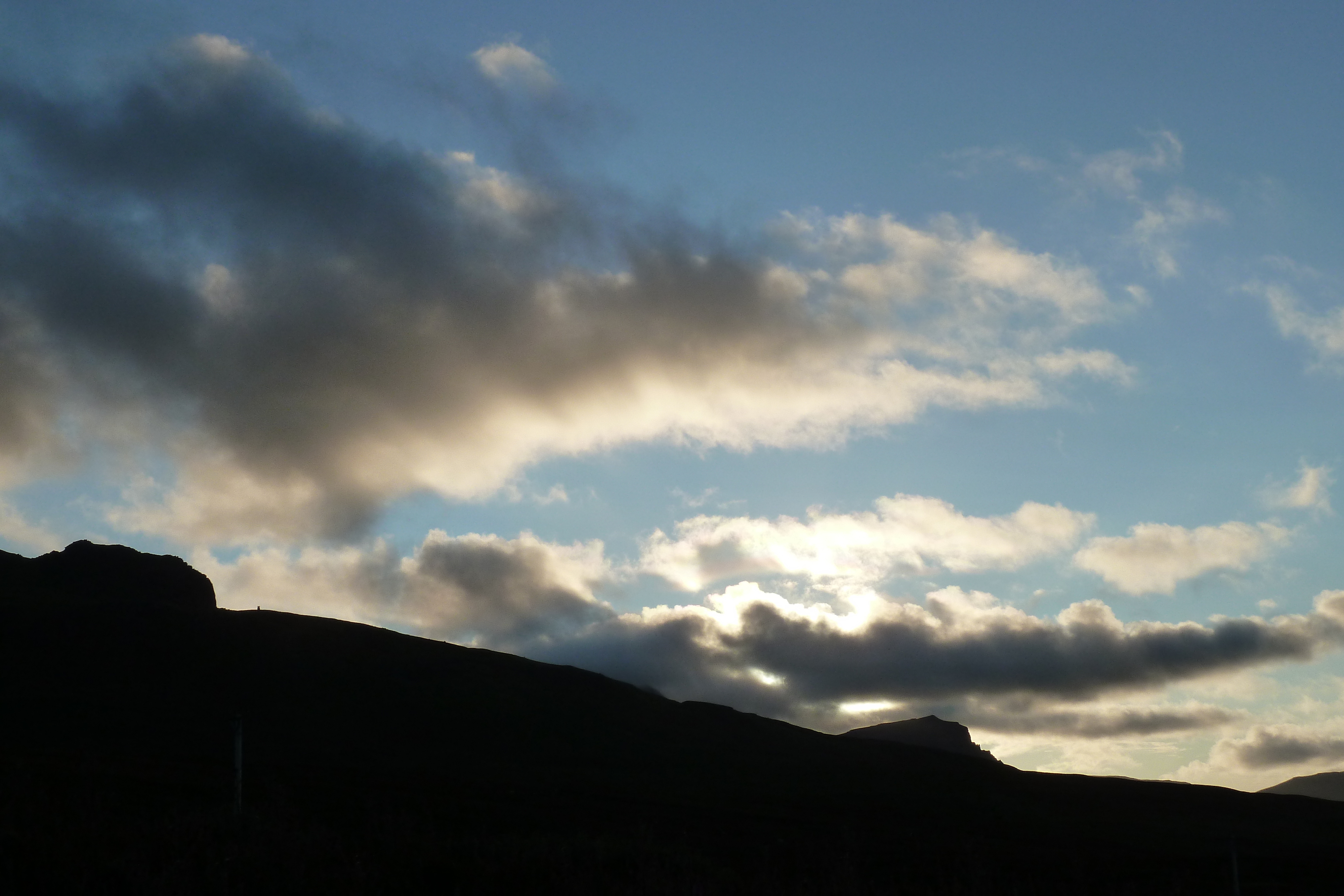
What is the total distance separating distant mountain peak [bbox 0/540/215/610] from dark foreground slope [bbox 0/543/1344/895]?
4664 millimetres

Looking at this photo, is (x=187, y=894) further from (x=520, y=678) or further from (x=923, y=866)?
(x=520, y=678)

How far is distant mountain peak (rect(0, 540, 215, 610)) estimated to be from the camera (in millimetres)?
142125

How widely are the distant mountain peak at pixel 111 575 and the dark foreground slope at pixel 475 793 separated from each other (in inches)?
184

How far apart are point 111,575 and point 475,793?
108 metres

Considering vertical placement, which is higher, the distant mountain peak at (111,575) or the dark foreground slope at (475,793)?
the distant mountain peak at (111,575)

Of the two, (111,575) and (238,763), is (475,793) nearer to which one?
(238,763)

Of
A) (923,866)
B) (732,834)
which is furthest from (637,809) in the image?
(923,866)

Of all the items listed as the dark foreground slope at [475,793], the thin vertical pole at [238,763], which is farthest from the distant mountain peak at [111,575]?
the thin vertical pole at [238,763]

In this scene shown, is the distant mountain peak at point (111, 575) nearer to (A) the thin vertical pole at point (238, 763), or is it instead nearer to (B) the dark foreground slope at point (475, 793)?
(B) the dark foreground slope at point (475, 793)

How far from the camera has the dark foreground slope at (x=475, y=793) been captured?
16.6m

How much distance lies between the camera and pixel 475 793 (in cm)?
6569

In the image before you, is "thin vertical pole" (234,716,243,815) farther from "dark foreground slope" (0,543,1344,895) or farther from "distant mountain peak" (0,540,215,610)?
"distant mountain peak" (0,540,215,610)

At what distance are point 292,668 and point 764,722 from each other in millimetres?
51604

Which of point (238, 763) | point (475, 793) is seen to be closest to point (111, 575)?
point (475, 793)
